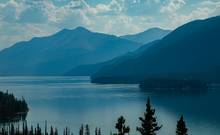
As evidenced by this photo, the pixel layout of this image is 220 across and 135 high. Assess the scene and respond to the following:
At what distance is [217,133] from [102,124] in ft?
148

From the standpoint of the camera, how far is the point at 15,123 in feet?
589

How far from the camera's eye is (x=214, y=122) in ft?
577

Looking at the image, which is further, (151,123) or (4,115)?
(4,115)

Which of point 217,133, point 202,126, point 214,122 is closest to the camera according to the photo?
point 217,133

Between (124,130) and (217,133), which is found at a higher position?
(124,130)

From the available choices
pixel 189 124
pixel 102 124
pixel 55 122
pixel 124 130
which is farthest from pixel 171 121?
pixel 124 130

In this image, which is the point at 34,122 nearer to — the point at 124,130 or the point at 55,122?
the point at 55,122

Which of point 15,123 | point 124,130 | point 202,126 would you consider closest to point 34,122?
point 15,123

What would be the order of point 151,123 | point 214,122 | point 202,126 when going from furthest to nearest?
point 214,122, point 202,126, point 151,123

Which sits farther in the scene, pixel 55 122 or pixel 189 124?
pixel 55 122

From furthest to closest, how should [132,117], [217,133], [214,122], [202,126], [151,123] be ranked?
[132,117] < [214,122] < [202,126] < [217,133] < [151,123]

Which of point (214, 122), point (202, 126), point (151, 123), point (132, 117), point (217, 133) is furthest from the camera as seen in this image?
point (132, 117)

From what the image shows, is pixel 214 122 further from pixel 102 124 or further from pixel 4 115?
pixel 4 115

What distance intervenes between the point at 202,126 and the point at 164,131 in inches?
870
